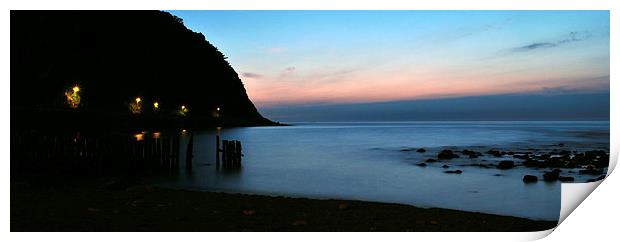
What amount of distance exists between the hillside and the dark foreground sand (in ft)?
66.3

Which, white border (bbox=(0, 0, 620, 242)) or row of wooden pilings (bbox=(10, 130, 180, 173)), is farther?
row of wooden pilings (bbox=(10, 130, 180, 173))

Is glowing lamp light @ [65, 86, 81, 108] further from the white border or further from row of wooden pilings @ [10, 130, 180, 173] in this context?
the white border

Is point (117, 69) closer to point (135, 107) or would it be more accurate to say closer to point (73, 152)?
point (135, 107)

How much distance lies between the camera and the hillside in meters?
37.6

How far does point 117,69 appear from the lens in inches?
2264

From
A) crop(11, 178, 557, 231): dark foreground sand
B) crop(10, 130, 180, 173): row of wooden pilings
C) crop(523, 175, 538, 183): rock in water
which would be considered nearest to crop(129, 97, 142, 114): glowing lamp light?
crop(10, 130, 180, 173): row of wooden pilings

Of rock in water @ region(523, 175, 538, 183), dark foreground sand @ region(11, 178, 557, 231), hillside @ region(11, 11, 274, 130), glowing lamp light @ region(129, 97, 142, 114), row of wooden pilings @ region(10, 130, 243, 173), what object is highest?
hillside @ region(11, 11, 274, 130)

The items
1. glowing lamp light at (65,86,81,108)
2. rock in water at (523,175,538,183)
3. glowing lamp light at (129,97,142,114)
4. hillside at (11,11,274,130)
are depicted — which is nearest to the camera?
rock in water at (523,175,538,183)

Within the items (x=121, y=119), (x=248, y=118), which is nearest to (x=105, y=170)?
(x=121, y=119)
